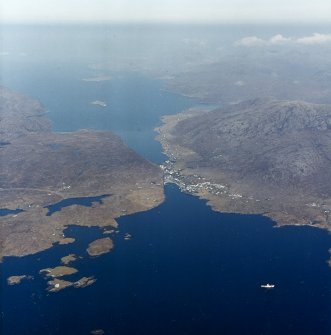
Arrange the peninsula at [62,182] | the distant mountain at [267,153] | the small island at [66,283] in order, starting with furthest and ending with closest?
the distant mountain at [267,153] < the peninsula at [62,182] < the small island at [66,283]

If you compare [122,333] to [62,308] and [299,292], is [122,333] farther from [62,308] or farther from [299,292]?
[299,292]

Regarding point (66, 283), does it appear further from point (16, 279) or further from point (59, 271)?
point (16, 279)

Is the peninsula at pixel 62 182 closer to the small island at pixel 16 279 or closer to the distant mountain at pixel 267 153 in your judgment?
the small island at pixel 16 279

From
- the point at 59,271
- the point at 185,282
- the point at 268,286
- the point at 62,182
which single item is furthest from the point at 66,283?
the point at 62,182

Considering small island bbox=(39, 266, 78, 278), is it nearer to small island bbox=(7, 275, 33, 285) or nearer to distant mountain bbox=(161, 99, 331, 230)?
small island bbox=(7, 275, 33, 285)

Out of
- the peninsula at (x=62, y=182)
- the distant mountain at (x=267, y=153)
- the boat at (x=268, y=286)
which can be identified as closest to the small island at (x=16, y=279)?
the peninsula at (x=62, y=182)
